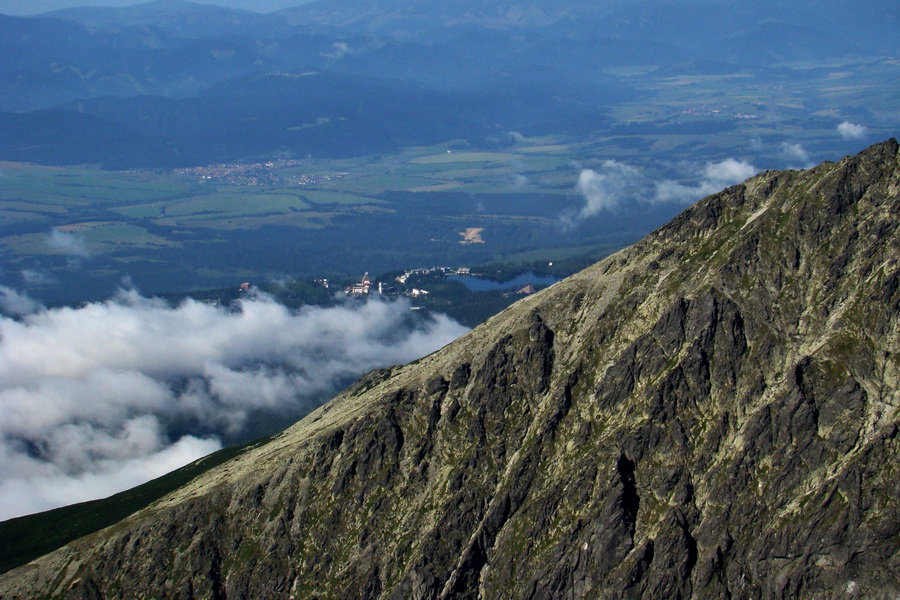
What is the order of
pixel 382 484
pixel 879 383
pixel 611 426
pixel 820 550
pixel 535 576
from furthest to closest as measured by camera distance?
pixel 382 484 < pixel 611 426 < pixel 535 576 < pixel 879 383 < pixel 820 550

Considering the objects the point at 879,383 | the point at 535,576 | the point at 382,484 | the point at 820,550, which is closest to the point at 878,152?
the point at 879,383

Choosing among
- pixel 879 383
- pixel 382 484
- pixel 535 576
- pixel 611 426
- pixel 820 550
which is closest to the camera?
pixel 820 550

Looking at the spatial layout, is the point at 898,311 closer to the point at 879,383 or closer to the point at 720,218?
the point at 879,383

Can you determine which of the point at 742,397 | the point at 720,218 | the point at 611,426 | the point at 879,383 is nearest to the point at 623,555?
the point at 611,426

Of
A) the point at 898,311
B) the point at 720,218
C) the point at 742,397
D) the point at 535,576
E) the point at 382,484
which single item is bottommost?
the point at 535,576

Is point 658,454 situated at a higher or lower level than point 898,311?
lower

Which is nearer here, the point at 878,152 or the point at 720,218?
the point at 878,152

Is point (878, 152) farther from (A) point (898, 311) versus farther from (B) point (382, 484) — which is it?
(B) point (382, 484)
